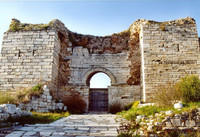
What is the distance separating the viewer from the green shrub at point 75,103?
30.2 ft

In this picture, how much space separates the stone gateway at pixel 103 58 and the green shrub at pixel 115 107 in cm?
18

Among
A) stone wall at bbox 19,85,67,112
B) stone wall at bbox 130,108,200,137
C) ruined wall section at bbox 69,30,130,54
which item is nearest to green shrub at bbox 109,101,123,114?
stone wall at bbox 19,85,67,112

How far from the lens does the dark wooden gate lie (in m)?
10.9

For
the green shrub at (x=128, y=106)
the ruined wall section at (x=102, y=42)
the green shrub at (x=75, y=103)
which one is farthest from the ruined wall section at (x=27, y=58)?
the green shrub at (x=128, y=106)

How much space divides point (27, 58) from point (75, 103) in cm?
349

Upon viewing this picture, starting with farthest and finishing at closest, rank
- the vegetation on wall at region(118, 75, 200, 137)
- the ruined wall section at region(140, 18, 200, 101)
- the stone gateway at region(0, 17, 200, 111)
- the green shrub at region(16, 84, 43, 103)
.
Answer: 1. the stone gateway at region(0, 17, 200, 111)
2. the ruined wall section at region(140, 18, 200, 101)
3. the green shrub at region(16, 84, 43, 103)
4. the vegetation on wall at region(118, 75, 200, 137)

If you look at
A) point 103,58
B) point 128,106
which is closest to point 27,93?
point 103,58

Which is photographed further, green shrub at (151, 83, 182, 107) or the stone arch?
the stone arch

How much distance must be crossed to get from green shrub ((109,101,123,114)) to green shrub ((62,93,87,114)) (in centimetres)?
144

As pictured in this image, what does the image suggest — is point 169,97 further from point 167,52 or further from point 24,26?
point 24,26

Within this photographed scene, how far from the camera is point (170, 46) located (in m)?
9.09

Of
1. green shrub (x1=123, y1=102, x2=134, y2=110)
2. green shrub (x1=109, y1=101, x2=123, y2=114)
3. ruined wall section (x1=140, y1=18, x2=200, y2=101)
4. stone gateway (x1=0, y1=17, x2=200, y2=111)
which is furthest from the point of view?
green shrub (x1=109, y1=101, x2=123, y2=114)

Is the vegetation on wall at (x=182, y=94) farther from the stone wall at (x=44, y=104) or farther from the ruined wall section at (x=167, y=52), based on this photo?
the stone wall at (x=44, y=104)

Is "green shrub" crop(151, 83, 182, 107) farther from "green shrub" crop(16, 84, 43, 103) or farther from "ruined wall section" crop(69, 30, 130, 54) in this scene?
"green shrub" crop(16, 84, 43, 103)
